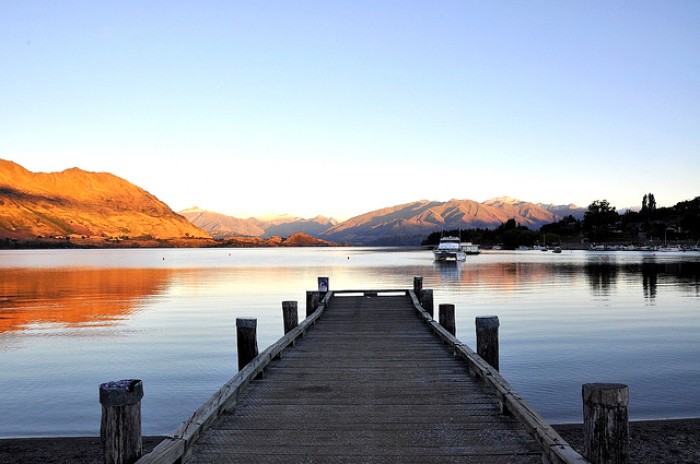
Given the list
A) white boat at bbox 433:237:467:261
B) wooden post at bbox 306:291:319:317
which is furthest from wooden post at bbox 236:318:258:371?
white boat at bbox 433:237:467:261

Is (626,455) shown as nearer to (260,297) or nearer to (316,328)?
(316,328)

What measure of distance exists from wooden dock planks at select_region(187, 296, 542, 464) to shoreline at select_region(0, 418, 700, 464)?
2.65m

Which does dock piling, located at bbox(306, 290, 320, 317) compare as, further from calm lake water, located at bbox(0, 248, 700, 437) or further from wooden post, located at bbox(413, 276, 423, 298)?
wooden post, located at bbox(413, 276, 423, 298)

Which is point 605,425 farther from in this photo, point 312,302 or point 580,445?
point 312,302

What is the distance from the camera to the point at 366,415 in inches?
317

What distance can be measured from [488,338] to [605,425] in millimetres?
5817

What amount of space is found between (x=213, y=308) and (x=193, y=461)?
2978 centimetres

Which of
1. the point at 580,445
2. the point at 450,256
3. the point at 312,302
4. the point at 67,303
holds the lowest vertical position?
the point at 67,303

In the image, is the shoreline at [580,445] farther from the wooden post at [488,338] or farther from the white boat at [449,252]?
the white boat at [449,252]

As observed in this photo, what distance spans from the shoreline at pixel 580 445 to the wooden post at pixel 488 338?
181 centimetres

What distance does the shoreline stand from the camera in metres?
9.62

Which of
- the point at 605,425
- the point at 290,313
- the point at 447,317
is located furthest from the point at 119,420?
the point at 447,317

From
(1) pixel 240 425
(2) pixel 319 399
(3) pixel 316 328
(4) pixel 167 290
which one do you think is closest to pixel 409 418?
(2) pixel 319 399

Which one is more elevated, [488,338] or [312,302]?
[488,338]
